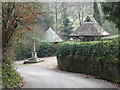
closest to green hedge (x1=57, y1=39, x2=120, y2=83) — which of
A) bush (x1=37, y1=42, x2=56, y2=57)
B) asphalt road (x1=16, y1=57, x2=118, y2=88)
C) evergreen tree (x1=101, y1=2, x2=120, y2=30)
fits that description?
asphalt road (x1=16, y1=57, x2=118, y2=88)

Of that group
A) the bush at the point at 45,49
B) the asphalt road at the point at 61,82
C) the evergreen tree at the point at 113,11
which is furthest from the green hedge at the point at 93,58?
the bush at the point at 45,49

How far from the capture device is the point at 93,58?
14.0m

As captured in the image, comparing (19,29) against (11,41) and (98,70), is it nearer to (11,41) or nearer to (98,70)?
(11,41)

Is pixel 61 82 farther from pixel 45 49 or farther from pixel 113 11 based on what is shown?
pixel 45 49

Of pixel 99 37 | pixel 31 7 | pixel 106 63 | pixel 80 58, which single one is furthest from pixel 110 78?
pixel 99 37

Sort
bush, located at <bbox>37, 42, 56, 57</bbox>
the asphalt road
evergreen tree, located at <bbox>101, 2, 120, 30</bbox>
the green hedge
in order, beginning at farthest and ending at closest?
bush, located at <bbox>37, 42, 56, 57</bbox> < the green hedge < the asphalt road < evergreen tree, located at <bbox>101, 2, 120, 30</bbox>

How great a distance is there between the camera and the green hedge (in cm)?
1159

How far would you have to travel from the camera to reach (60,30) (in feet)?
132

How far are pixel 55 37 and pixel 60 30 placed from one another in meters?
5.76

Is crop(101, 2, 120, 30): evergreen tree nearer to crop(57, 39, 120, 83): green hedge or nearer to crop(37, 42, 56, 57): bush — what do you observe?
crop(57, 39, 120, 83): green hedge

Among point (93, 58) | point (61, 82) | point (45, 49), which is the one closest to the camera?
point (61, 82)

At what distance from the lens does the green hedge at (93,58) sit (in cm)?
1159

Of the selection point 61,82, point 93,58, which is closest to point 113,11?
point 61,82

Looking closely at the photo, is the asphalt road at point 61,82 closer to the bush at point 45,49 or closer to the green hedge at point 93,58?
the green hedge at point 93,58
